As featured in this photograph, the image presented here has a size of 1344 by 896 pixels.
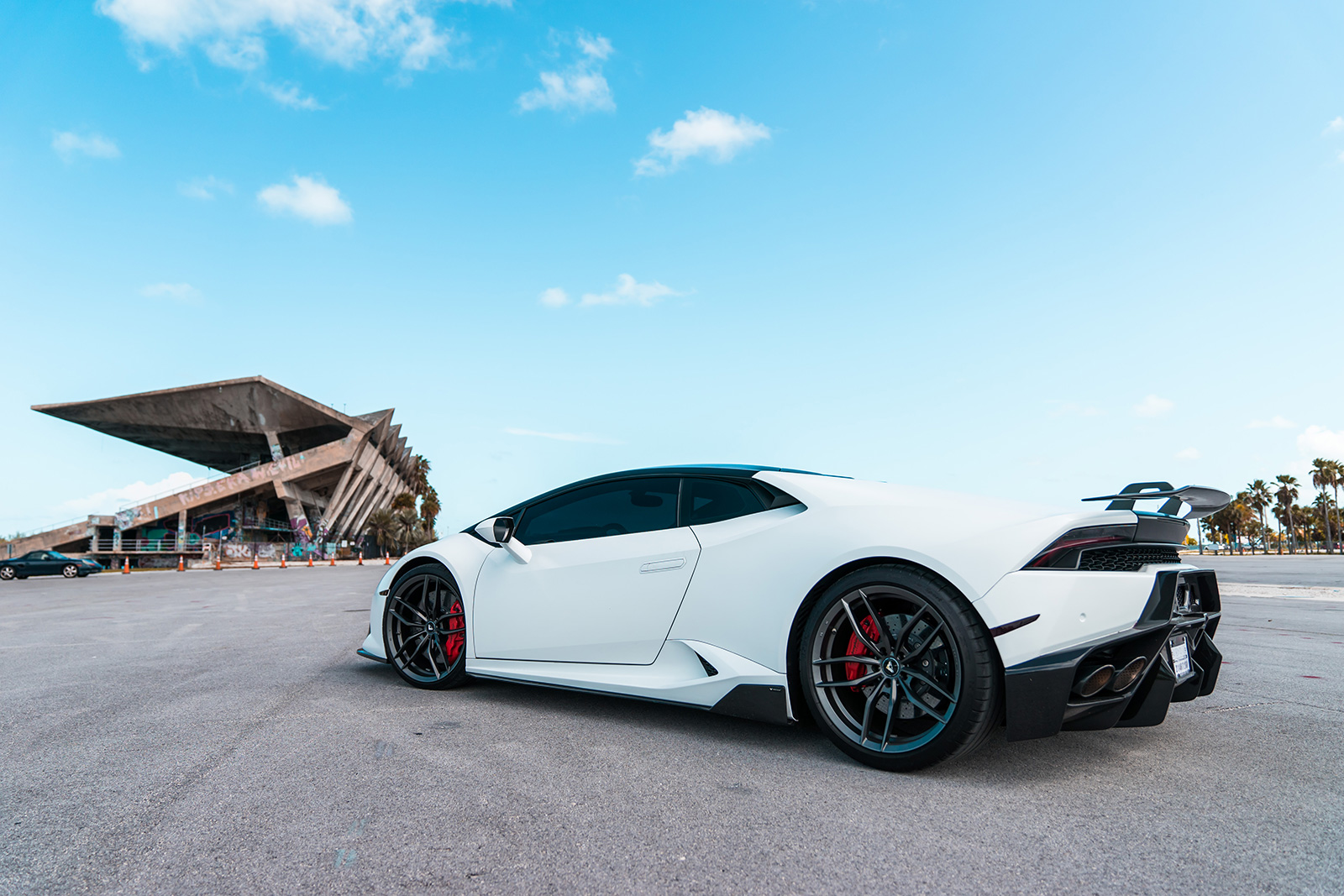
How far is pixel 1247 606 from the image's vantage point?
11.2 m

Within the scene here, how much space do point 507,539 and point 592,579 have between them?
783 mm

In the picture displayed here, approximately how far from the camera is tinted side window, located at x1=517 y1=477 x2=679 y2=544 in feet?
12.5

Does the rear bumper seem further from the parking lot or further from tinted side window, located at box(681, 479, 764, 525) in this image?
tinted side window, located at box(681, 479, 764, 525)

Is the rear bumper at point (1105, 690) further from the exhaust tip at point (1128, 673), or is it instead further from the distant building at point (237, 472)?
the distant building at point (237, 472)

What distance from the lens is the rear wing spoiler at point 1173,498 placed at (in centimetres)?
306

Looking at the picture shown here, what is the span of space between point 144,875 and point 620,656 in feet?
6.71

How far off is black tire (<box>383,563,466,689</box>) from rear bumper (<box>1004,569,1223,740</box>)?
3.09m

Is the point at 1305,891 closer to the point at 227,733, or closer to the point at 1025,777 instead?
the point at 1025,777

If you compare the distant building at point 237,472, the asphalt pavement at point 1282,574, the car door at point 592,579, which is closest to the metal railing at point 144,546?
the distant building at point 237,472

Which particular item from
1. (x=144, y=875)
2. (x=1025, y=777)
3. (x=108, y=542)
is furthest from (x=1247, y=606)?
(x=108, y=542)

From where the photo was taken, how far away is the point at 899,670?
2.86m

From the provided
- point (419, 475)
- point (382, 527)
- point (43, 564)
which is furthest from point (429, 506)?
point (43, 564)

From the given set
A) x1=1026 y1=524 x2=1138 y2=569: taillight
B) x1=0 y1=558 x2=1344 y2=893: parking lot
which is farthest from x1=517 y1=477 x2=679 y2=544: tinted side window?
x1=1026 y1=524 x2=1138 y2=569: taillight

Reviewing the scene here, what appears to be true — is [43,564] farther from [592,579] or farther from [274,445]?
[592,579]
